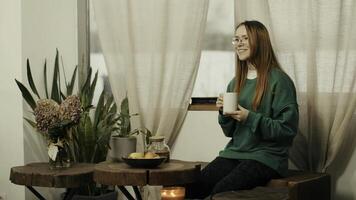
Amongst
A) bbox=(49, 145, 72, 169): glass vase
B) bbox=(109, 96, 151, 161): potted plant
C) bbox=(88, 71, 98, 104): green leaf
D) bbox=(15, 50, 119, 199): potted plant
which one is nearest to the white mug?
bbox=(109, 96, 151, 161): potted plant

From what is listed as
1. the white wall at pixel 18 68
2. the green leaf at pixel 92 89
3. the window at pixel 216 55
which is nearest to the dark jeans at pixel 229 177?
the window at pixel 216 55

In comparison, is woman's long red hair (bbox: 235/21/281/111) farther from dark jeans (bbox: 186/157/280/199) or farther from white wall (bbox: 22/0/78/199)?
white wall (bbox: 22/0/78/199)

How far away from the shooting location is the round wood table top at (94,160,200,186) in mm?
2723

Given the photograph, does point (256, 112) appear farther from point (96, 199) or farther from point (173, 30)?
point (96, 199)

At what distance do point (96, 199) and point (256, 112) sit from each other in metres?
1.49

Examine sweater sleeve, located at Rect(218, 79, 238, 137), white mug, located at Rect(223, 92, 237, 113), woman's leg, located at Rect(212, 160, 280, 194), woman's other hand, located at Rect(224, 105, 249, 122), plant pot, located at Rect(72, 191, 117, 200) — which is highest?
white mug, located at Rect(223, 92, 237, 113)

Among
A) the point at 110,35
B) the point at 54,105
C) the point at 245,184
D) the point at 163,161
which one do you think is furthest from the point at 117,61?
the point at 245,184

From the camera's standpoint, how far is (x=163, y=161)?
9.62 feet

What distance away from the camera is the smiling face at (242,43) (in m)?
2.99

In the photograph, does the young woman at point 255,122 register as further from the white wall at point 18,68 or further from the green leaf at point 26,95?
the white wall at point 18,68

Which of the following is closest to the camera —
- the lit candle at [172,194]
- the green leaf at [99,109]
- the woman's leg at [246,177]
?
the lit candle at [172,194]

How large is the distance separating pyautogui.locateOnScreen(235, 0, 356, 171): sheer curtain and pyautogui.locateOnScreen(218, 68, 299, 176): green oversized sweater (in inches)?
11.1

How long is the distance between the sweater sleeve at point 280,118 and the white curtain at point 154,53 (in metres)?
0.87

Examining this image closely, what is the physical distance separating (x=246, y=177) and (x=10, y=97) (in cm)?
189
